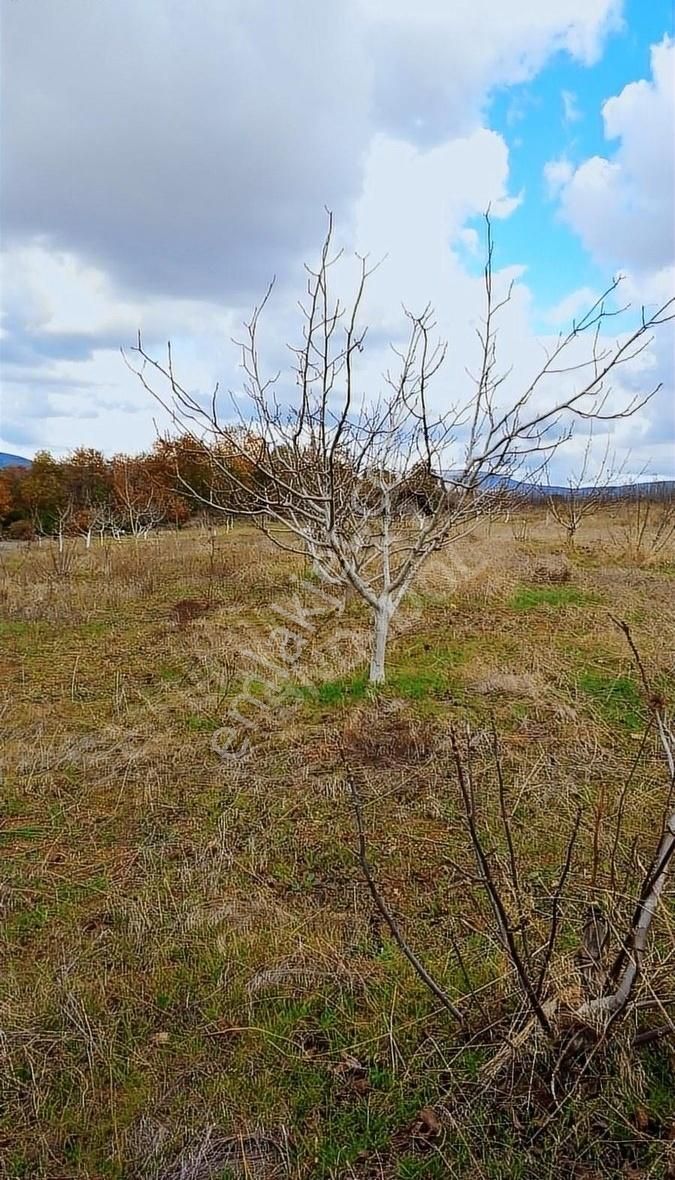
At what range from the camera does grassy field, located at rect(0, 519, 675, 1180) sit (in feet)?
5.49

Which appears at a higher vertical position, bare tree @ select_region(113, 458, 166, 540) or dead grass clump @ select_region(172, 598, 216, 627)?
bare tree @ select_region(113, 458, 166, 540)

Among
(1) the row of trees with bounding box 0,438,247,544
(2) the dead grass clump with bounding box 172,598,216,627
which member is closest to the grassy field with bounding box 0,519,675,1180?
(2) the dead grass clump with bounding box 172,598,216,627

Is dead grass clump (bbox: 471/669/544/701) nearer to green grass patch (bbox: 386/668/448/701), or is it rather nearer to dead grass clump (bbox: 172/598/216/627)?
green grass patch (bbox: 386/668/448/701)

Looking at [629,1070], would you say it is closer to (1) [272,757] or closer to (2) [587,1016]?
(2) [587,1016]

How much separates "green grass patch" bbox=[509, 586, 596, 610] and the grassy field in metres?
1.28

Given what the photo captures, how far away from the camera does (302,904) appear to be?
271 centimetres

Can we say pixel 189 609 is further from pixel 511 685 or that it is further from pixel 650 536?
pixel 650 536

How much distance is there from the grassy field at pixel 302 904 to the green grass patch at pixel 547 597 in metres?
1.28

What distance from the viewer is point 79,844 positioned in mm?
3250

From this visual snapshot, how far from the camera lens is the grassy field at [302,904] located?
5.49 feet

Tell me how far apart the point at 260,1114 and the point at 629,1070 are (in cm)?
104

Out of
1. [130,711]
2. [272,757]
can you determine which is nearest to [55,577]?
[130,711]

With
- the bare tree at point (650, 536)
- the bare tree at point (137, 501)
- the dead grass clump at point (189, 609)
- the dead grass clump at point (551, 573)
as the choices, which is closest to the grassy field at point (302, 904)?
the dead grass clump at point (189, 609)

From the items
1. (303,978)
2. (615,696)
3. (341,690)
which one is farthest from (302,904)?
(615,696)
